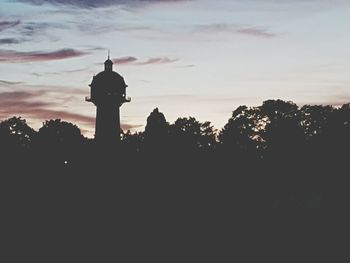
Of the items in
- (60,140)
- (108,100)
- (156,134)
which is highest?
(108,100)

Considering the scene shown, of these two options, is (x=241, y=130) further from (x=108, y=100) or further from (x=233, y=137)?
(x=108, y=100)

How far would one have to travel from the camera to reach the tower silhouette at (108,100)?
68.3m

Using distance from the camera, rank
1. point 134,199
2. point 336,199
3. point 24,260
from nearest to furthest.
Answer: point 24,260
point 336,199
point 134,199

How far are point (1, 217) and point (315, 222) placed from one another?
21.4 m

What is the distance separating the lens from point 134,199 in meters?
48.5

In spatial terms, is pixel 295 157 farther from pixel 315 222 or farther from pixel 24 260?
pixel 24 260

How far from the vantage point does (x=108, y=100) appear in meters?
70.4

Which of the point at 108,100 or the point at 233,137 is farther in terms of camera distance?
the point at 233,137

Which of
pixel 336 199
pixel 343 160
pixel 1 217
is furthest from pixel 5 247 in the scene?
pixel 343 160

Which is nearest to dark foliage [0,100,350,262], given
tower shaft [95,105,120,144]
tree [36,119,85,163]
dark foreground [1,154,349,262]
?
dark foreground [1,154,349,262]

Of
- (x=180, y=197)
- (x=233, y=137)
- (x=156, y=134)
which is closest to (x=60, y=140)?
(x=233, y=137)

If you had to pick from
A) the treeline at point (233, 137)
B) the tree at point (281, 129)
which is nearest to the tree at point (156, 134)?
the treeline at point (233, 137)

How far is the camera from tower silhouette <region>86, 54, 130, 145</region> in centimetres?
6831

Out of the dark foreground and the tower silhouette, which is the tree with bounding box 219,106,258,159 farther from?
the dark foreground
